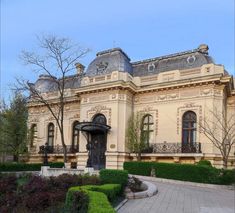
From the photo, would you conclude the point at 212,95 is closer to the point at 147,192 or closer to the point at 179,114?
the point at 179,114

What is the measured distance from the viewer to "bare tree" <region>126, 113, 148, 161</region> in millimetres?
30844

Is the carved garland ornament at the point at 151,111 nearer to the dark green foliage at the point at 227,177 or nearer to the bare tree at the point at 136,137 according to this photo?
the bare tree at the point at 136,137

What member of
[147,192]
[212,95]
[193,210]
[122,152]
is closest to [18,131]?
[122,152]

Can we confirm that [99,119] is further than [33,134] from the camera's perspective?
No

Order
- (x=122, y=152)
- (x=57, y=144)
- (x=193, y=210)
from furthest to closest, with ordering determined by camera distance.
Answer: (x=57, y=144) → (x=122, y=152) → (x=193, y=210)

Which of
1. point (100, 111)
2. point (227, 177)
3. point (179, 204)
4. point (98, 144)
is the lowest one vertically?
point (179, 204)

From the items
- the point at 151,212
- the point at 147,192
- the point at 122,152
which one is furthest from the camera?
the point at 122,152

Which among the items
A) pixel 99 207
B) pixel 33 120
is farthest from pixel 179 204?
pixel 33 120

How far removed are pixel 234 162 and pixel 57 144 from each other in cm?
1755

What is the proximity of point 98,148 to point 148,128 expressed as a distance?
4863mm

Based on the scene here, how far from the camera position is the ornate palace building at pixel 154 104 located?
1166 inches

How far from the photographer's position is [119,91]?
3198 cm

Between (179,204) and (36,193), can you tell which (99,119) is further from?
(36,193)

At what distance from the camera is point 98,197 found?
983cm
